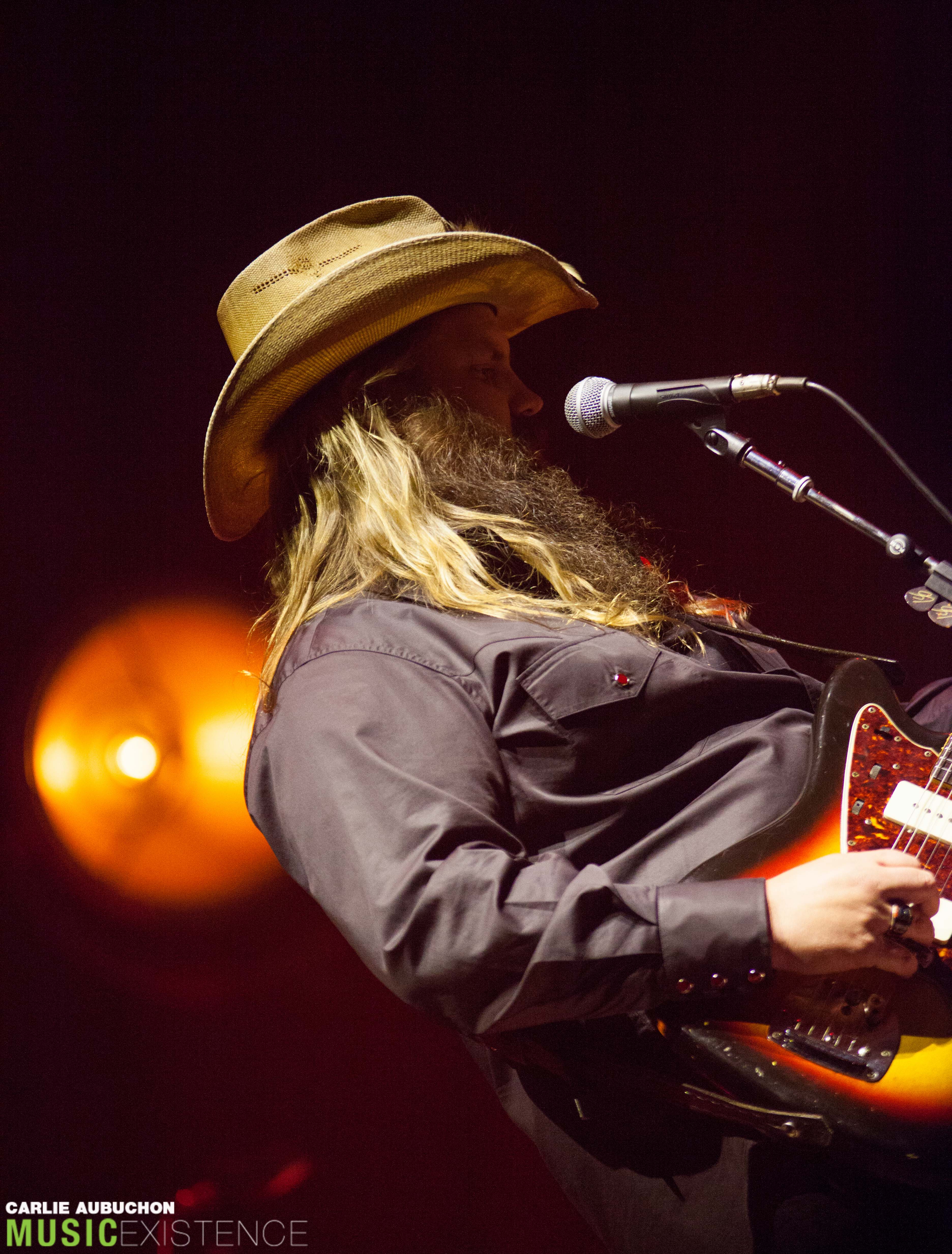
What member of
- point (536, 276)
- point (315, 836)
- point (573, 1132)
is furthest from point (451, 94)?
point (573, 1132)

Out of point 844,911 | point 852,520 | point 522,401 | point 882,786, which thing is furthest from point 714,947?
point 522,401

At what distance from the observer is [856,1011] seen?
116 centimetres

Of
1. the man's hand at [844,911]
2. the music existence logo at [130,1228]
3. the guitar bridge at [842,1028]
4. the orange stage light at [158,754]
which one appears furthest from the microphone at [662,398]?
the music existence logo at [130,1228]

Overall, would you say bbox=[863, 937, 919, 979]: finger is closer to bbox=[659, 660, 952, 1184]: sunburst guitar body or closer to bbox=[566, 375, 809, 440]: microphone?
bbox=[659, 660, 952, 1184]: sunburst guitar body

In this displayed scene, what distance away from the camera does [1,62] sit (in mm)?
2428

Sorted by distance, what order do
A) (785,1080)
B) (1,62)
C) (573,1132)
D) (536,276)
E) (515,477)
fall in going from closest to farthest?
(785,1080)
(573,1132)
(515,477)
(536,276)
(1,62)

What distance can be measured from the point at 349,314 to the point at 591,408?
605 millimetres

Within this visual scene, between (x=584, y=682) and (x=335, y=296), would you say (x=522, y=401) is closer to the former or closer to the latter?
(x=335, y=296)

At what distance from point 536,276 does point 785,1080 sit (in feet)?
5.74

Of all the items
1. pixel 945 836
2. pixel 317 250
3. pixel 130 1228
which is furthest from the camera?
pixel 130 1228

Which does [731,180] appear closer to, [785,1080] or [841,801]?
[841,801]

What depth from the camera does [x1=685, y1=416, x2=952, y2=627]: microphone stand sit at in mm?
1307

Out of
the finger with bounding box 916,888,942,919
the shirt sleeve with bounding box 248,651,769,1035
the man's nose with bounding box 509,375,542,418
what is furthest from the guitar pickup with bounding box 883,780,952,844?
the man's nose with bounding box 509,375,542,418

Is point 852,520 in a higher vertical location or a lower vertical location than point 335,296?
lower
